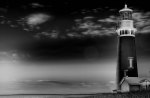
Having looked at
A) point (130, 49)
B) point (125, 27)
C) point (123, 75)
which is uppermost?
point (125, 27)

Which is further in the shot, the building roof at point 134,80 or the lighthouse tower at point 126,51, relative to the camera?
the lighthouse tower at point 126,51

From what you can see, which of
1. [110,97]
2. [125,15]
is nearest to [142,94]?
[110,97]

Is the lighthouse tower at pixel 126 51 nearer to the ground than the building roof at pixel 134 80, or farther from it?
farther from it

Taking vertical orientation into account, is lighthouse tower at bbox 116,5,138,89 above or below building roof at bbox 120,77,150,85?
above

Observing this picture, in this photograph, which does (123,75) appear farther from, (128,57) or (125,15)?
(125,15)

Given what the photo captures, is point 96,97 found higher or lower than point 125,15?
lower

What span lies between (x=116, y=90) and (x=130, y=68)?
4358mm

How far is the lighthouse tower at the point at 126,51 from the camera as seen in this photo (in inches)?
2133

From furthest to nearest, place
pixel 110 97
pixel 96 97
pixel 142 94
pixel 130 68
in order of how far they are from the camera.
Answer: pixel 130 68, pixel 96 97, pixel 110 97, pixel 142 94

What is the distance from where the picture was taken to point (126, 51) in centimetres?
5484

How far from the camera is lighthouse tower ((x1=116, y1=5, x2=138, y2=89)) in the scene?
54188 mm

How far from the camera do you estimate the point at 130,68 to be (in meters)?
54.1

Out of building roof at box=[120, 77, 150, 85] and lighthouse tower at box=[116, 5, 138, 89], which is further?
lighthouse tower at box=[116, 5, 138, 89]

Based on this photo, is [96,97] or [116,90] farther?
[116,90]
